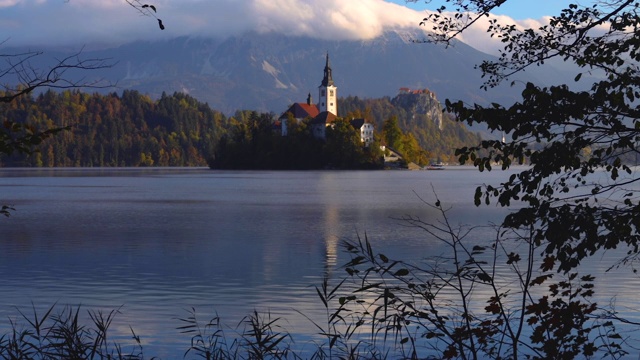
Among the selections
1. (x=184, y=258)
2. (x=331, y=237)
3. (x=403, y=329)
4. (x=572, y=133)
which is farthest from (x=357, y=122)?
(x=572, y=133)

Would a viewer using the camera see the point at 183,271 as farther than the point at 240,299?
Yes

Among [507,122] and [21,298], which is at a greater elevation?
[507,122]

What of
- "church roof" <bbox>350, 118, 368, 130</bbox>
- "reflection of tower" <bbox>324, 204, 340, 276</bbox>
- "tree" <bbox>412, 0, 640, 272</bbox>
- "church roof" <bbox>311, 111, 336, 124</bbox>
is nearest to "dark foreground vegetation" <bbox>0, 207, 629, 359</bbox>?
"tree" <bbox>412, 0, 640, 272</bbox>

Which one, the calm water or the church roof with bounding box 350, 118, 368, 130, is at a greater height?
the church roof with bounding box 350, 118, 368, 130

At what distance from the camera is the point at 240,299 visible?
1939cm

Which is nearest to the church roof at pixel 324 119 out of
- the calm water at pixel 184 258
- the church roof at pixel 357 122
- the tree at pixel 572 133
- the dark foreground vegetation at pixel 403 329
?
the church roof at pixel 357 122

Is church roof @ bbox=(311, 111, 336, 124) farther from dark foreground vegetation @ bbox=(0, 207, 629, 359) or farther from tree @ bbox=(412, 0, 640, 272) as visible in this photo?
tree @ bbox=(412, 0, 640, 272)

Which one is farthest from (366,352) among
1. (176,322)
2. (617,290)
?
(617,290)

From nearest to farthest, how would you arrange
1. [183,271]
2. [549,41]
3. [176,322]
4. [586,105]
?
[586,105]
[549,41]
[176,322]
[183,271]

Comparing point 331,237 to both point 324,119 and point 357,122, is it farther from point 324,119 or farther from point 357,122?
point 324,119

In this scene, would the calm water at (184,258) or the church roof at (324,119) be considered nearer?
the calm water at (184,258)

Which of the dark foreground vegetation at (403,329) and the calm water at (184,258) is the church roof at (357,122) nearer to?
the calm water at (184,258)

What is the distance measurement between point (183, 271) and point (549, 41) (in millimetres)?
16390

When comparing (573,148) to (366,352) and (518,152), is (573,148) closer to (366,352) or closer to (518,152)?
(518,152)
